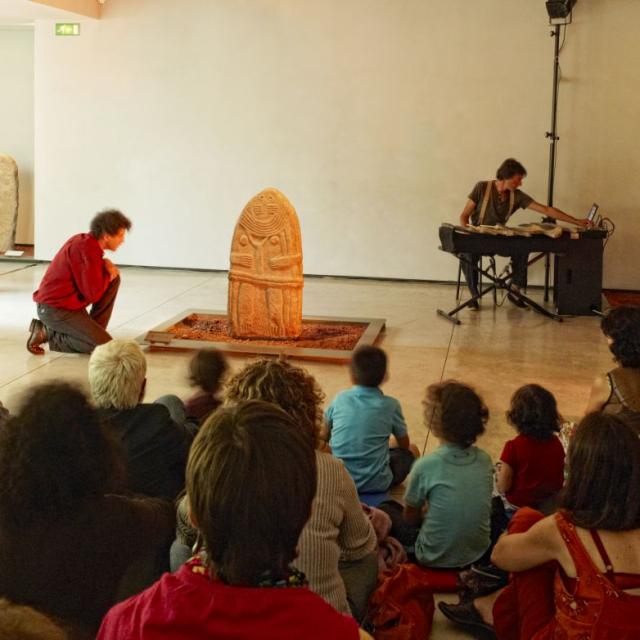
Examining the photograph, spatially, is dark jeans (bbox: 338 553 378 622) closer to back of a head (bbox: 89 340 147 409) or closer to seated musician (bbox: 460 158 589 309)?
back of a head (bbox: 89 340 147 409)

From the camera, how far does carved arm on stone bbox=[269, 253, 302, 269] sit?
8203mm

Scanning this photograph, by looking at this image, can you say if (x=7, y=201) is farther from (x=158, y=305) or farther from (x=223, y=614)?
(x=223, y=614)


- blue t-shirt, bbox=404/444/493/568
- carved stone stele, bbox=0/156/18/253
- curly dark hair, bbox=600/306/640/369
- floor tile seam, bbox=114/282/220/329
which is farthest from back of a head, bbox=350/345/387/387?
carved stone stele, bbox=0/156/18/253

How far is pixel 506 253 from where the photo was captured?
9.02m

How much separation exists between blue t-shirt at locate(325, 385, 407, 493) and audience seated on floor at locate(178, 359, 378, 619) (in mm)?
1146

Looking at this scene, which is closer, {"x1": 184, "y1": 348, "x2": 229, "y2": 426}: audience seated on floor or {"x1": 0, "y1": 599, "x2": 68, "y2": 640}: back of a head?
{"x1": 0, "y1": 599, "x2": 68, "y2": 640}: back of a head

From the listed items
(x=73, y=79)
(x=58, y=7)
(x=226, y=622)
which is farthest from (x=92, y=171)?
(x=226, y=622)

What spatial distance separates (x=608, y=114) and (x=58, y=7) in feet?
20.1

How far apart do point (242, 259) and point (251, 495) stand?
6693 mm

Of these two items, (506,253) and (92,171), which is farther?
(92,171)

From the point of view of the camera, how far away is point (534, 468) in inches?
162

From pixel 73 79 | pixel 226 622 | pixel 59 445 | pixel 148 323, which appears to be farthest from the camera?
pixel 73 79

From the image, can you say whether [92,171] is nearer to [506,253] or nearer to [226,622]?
[506,253]

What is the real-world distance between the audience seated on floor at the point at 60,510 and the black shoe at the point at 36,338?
5.37m
